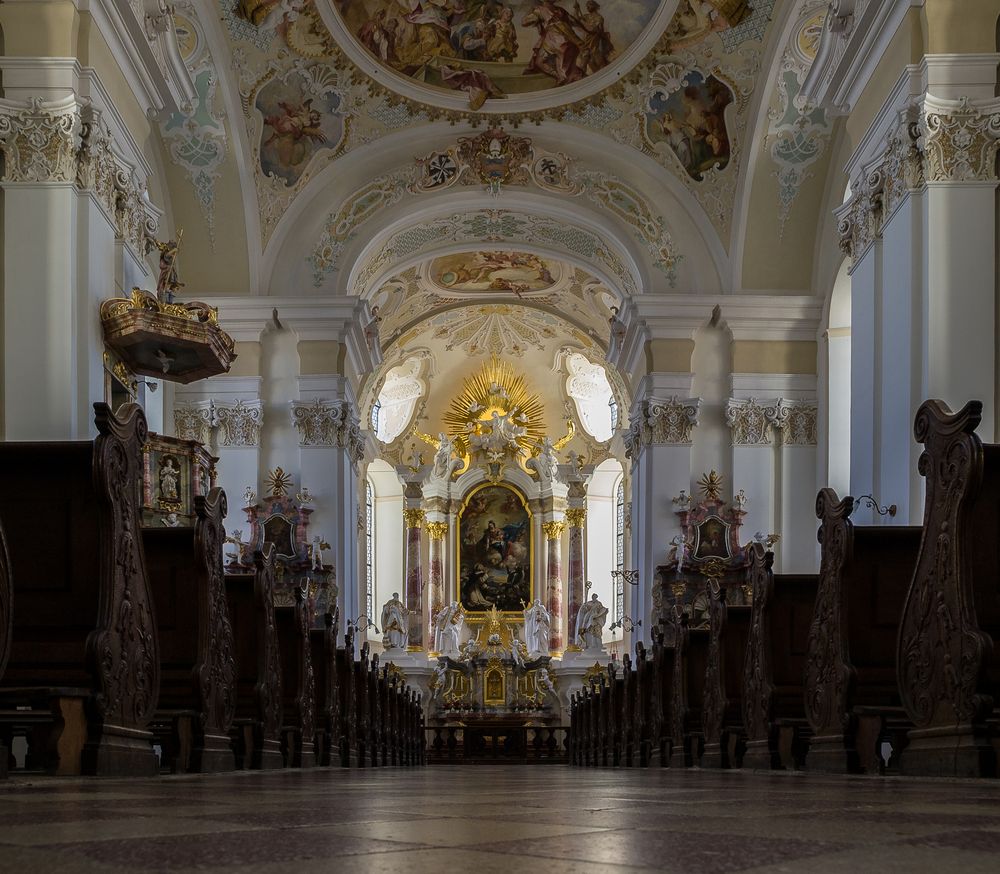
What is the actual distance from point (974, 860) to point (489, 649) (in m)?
25.0

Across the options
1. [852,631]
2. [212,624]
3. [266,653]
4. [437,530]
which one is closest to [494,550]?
[437,530]

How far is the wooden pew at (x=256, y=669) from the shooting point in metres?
6.95

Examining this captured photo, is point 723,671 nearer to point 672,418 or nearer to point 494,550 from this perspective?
point 672,418

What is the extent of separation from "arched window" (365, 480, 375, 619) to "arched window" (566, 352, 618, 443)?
4516mm

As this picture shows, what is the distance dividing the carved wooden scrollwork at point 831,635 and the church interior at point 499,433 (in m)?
0.02

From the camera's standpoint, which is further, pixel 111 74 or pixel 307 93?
pixel 307 93

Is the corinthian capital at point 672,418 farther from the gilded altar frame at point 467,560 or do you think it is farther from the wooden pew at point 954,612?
the wooden pew at point 954,612

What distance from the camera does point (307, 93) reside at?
55.7ft

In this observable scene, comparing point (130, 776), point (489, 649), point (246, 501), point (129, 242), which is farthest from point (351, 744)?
point (489, 649)

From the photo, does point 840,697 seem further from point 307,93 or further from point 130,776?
point 307,93

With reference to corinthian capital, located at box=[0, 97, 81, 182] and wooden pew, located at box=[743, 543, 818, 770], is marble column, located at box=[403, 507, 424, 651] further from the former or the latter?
wooden pew, located at box=[743, 543, 818, 770]

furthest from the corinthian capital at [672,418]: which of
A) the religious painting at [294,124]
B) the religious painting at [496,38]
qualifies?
the religious painting at [294,124]

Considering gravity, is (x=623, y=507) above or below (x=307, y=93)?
A: below

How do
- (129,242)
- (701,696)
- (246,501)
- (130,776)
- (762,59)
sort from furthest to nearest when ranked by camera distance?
(246,501) < (762,59) < (129,242) < (701,696) < (130,776)
